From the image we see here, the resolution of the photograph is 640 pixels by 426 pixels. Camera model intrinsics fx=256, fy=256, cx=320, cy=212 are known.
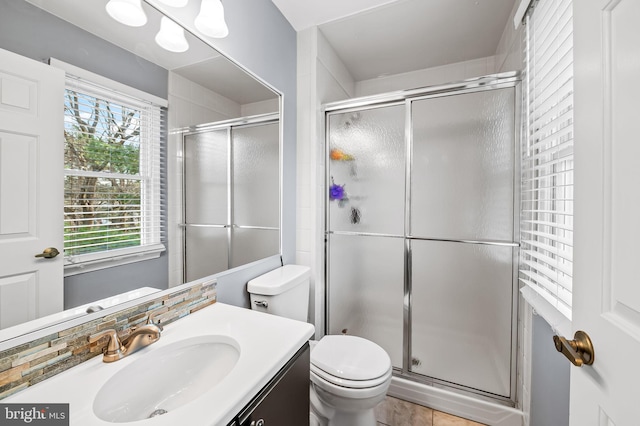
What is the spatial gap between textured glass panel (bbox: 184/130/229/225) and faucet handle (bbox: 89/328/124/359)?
449mm

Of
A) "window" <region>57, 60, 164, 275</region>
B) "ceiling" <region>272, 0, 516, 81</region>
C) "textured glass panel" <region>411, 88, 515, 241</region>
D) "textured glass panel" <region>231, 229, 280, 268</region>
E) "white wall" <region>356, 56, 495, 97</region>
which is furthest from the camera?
"white wall" <region>356, 56, 495, 97</region>

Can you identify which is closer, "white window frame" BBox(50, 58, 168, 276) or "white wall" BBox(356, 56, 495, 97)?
"white window frame" BBox(50, 58, 168, 276)

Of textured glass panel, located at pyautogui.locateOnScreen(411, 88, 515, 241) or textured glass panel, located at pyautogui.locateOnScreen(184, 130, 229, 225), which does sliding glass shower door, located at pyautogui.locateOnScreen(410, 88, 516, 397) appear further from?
textured glass panel, located at pyautogui.locateOnScreen(184, 130, 229, 225)

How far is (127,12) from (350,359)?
1675 millimetres

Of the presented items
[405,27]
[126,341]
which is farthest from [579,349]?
[405,27]

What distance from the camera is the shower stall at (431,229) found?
1.51 meters

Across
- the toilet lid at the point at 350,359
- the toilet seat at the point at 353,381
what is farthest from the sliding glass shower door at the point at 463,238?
the toilet seat at the point at 353,381

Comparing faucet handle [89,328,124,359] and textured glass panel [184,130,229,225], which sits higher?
textured glass panel [184,130,229,225]

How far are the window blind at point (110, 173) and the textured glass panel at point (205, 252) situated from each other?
14 cm

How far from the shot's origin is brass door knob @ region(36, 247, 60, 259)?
668 millimetres

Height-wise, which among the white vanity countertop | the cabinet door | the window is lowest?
the cabinet door

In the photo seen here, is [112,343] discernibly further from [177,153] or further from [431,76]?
[431,76]

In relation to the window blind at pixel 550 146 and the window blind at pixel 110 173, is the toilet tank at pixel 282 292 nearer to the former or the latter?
the window blind at pixel 110 173

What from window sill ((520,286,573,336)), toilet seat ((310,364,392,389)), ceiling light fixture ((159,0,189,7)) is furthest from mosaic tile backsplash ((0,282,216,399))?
window sill ((520,286,573,336))
